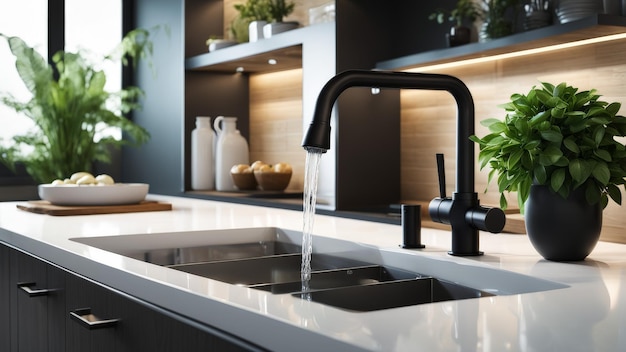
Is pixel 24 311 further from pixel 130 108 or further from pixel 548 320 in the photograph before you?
pixel 130 108

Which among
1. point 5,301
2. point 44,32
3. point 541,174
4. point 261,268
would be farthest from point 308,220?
point 44,32

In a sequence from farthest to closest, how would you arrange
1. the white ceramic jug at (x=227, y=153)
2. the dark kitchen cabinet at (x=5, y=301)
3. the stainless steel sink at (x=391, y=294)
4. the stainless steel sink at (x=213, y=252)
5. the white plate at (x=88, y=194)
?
the white ceramic jug at (x=227, y=153) → the white plate at (x=88, y=194) → the dark kitchen cabinet at (x=5, y=301) → the stainless steel sink at (x=213, y=252) → the stainless steel sink at (x=391, y=294)

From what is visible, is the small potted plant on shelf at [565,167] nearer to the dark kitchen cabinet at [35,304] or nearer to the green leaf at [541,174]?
the green leaf at [541,174]

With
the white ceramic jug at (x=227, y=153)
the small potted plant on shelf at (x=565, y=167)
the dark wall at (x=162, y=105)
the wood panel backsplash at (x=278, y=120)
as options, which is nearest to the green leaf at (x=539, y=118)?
the small potted plant on shelf at (x=565, y=167)

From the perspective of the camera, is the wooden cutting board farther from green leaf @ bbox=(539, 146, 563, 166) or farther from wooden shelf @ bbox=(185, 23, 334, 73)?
green leaf @ bbox=(539, 146, 563, 166)

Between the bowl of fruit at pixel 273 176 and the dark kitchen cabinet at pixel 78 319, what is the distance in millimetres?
1054

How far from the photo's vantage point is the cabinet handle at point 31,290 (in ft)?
5.05

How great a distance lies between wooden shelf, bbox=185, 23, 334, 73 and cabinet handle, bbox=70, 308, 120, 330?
1.24 metres

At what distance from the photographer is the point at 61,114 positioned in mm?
3195

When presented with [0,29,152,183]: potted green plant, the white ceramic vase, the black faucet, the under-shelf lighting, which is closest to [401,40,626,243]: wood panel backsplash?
the under-shelf lighting

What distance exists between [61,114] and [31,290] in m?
1.70

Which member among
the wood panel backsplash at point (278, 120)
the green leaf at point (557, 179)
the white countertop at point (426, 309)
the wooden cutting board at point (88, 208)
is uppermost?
the wood panel backsplash at point (278, 120)

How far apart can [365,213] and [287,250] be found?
1.19 ft

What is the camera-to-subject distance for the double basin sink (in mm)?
1176
